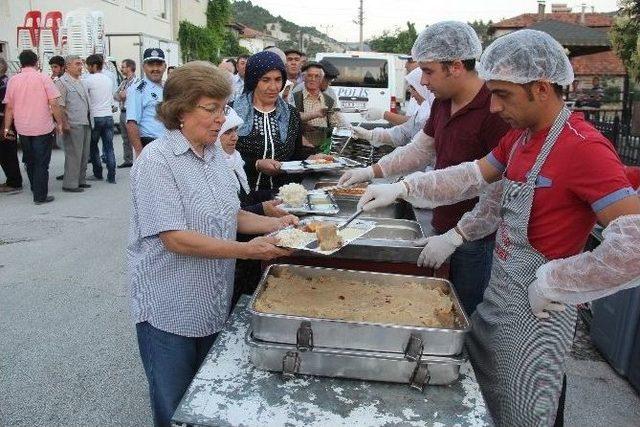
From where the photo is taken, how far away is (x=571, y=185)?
1.66m

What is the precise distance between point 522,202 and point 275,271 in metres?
0.90

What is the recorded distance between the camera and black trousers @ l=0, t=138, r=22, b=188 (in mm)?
7602

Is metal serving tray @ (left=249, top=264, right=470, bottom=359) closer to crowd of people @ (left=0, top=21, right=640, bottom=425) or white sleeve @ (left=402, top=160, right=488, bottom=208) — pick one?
crowd of people @ (left=0, top=21, right=640, bottom=425)

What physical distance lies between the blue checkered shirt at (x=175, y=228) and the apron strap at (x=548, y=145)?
41.9 inches

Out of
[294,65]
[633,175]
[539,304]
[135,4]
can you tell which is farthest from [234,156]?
[135,4]

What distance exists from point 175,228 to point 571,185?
48.8 inches

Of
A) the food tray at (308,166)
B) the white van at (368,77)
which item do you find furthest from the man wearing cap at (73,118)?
the white van at (368,77)

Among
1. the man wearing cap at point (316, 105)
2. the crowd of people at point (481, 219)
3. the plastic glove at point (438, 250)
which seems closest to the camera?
the crowd of people at point (481, 219)

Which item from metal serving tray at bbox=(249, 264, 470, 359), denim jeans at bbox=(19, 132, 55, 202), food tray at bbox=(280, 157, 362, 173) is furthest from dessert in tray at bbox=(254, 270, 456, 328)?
denim jeans at bbox=(19, 132, 55, 202)

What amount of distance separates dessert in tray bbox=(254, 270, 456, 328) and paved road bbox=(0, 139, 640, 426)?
1.51 m

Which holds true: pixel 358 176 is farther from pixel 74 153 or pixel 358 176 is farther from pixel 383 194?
pixel 74 153

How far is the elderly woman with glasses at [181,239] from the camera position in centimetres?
178

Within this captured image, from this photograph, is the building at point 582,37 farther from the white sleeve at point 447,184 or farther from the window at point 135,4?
the window at point 135,4

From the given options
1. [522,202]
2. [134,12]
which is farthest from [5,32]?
[522,202]
